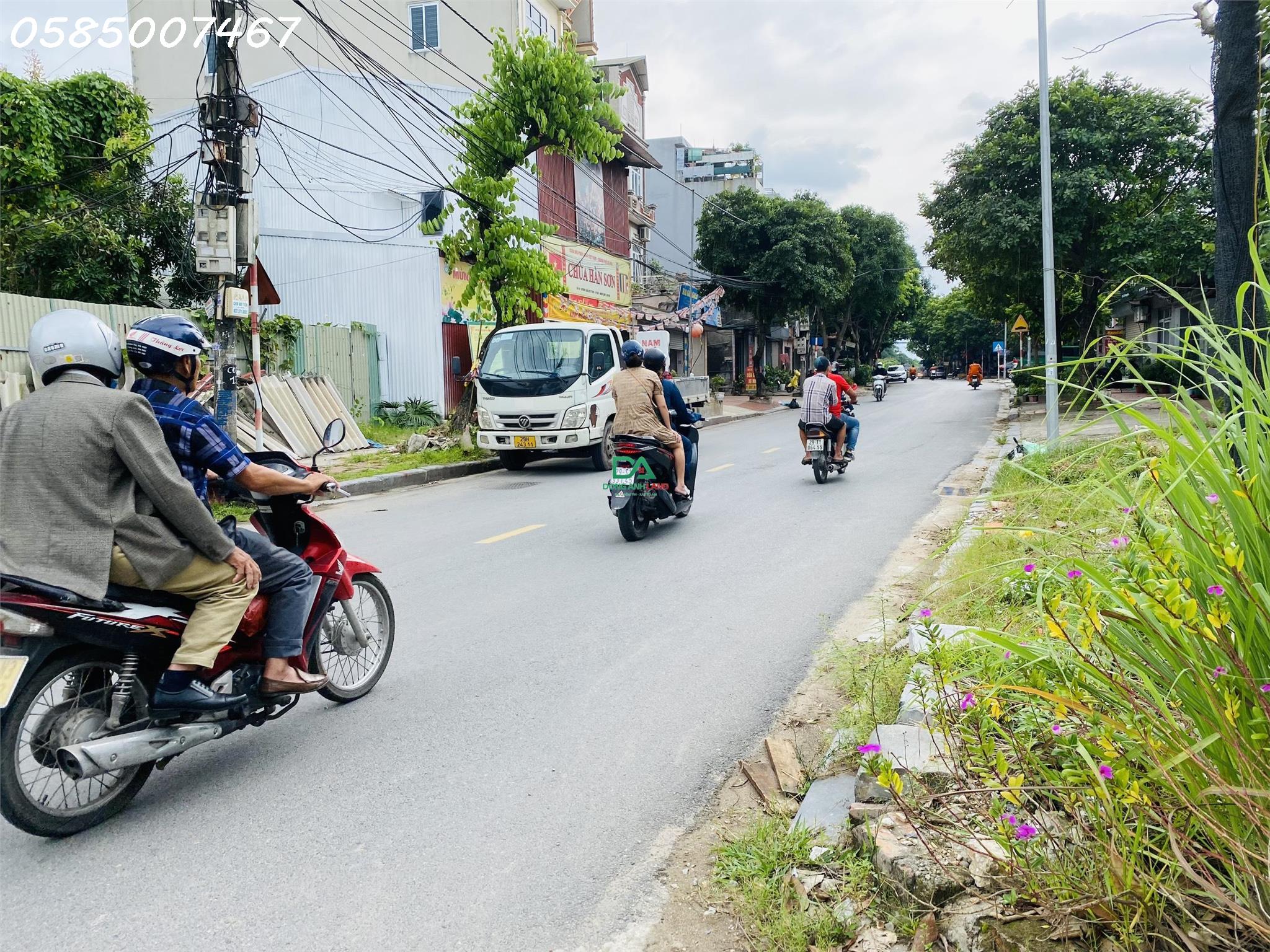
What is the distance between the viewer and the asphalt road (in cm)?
276

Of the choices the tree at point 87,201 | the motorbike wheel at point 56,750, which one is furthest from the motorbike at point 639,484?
the tree at point 87,201

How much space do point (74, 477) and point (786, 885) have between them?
2610mm

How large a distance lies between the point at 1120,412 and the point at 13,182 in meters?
18.7

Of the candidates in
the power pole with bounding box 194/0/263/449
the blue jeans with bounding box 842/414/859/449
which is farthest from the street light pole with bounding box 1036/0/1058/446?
the power pole with bounding box 194/0/263/449

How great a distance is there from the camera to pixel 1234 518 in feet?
7.13

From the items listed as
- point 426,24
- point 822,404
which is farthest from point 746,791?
point 426,24

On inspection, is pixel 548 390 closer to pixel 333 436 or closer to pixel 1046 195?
pixel 1046 195

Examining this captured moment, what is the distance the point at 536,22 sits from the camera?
27359 mm

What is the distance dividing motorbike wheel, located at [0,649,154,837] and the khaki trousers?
0.25 metres

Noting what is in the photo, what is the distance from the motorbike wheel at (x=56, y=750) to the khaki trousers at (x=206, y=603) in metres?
0.25

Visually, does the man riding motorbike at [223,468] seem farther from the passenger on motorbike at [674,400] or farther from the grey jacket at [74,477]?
the passenger on motorbike at [674,400]

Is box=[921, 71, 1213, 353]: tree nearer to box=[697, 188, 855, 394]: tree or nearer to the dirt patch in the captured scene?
box=[697, 188, 855, 394]: tree

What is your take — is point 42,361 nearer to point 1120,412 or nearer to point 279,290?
point 1120,412

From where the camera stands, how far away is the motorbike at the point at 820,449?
12031 millimetres
